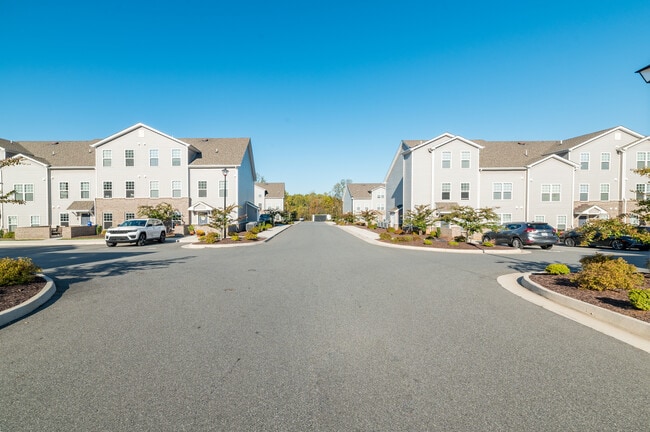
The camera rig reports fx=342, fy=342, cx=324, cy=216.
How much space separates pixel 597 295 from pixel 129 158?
38.1m

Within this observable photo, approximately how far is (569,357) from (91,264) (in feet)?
49.6

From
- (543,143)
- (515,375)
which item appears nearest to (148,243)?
(515,375)

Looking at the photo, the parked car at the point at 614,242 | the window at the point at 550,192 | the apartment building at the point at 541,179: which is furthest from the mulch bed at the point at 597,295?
the window at the point at 550,192

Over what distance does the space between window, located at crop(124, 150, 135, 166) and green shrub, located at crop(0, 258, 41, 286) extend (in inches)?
1136

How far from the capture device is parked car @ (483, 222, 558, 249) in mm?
20141

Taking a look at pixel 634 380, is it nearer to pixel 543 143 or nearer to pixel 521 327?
pixel 521 327

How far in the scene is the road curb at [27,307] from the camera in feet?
19.7

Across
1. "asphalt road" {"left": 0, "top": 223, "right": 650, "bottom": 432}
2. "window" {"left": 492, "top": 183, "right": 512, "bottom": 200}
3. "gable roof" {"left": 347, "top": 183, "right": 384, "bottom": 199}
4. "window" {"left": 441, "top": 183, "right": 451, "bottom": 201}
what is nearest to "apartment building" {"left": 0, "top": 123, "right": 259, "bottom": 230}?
"window" {"left": 441, "top": 183, "right": 451, "bottom": 201}

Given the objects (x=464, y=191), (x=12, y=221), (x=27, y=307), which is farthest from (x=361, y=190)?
(x=27, y=307)

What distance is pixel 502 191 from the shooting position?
34.8m

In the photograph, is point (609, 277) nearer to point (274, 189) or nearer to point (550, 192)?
point (550, 192)

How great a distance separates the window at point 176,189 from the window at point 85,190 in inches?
362

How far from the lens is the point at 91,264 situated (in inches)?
524

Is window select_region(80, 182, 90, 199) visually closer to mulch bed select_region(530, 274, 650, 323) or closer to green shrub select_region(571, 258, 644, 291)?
mulch bed select_region(530, 274, 650, 323)
